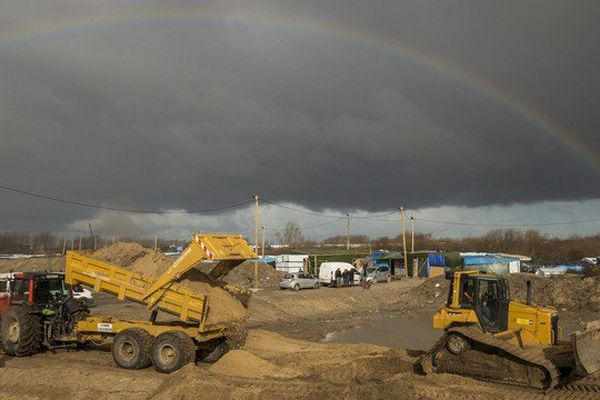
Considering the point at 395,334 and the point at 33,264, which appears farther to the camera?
the point at 33,264

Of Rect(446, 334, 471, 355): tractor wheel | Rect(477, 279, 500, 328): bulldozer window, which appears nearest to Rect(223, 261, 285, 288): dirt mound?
Rect(477, 279, 500, 328): bulldozer window

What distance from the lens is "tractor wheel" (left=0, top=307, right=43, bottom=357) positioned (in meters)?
14.6

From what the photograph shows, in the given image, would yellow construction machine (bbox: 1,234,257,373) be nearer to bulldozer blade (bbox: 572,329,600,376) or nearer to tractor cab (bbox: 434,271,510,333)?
tractor cab (bbox: 434,271,510,333)

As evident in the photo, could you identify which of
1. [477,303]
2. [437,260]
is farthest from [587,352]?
[437,260]

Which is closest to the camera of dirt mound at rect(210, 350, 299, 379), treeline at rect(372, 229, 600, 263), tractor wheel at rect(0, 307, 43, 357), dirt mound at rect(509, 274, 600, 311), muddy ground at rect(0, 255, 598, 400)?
muddy ground at rect(0, 255, 598, 400)

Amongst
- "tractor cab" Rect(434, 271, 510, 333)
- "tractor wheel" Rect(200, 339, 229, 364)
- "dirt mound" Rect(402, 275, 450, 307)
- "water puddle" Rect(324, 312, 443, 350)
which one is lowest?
"water puddle" Rect(324, 312, 443, 350)

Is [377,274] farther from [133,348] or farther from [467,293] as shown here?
[133,348]

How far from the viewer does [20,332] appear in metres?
14.6

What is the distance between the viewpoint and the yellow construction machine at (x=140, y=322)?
13.2 meters

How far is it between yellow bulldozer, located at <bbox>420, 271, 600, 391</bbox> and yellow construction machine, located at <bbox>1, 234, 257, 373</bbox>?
5.59 m

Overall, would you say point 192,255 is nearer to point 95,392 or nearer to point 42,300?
point 95,392

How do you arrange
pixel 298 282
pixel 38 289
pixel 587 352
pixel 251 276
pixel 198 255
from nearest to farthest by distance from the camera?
pixel 587 352 < pixel 198 255 < pixel 38 289 < pixel 298 282 < pixel 251 276

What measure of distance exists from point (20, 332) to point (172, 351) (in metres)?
4.86

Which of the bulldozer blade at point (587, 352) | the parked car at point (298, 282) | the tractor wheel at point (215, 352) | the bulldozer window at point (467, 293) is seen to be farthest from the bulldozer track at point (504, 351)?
the parked car at point (298, 282)
